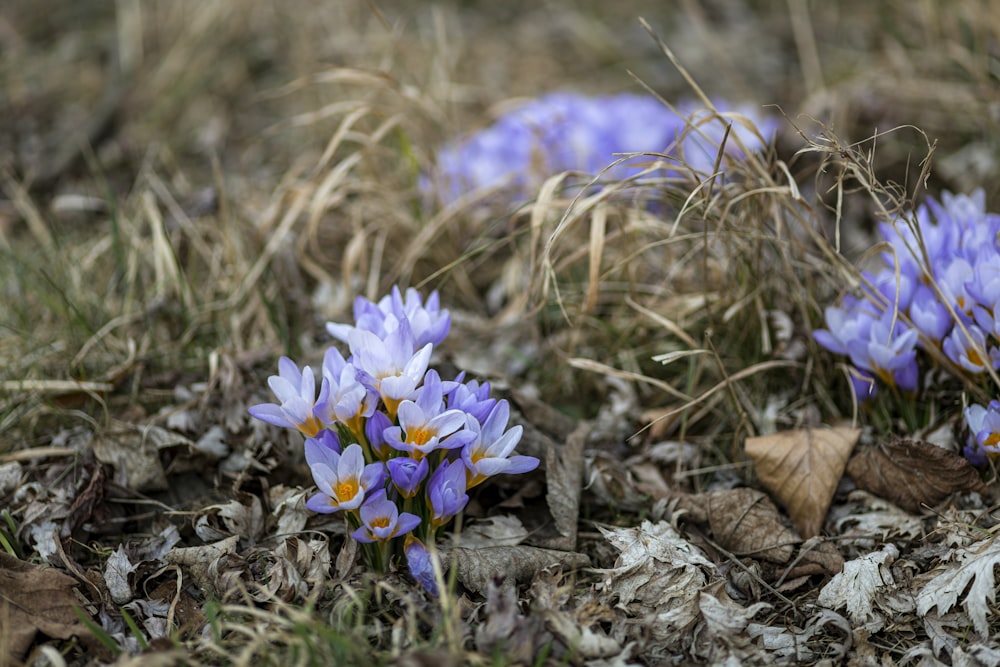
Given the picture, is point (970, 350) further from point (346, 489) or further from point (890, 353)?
point (346, 489)

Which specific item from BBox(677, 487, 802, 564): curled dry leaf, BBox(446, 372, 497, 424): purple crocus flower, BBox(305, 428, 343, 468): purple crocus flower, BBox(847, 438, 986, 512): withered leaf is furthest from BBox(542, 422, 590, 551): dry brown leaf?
BBox(847, 438, 986, 512): withered leaf

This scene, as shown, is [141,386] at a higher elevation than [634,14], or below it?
below

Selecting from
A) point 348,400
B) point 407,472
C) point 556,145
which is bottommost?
point 407,472

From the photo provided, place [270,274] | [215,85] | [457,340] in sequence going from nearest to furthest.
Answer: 1. [457,340]
2. [270,274]
3. [215,85]

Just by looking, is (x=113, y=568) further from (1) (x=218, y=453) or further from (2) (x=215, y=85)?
(2) (x=215, y=85)

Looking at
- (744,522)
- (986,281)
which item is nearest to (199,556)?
(744,522)

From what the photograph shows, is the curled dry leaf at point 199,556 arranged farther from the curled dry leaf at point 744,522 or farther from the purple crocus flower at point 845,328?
the purple crocus flower at point 845,328

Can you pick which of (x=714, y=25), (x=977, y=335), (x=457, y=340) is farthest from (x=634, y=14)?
(x=977, y=335)

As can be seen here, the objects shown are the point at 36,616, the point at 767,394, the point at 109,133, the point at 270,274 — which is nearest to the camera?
the point at 36,616
